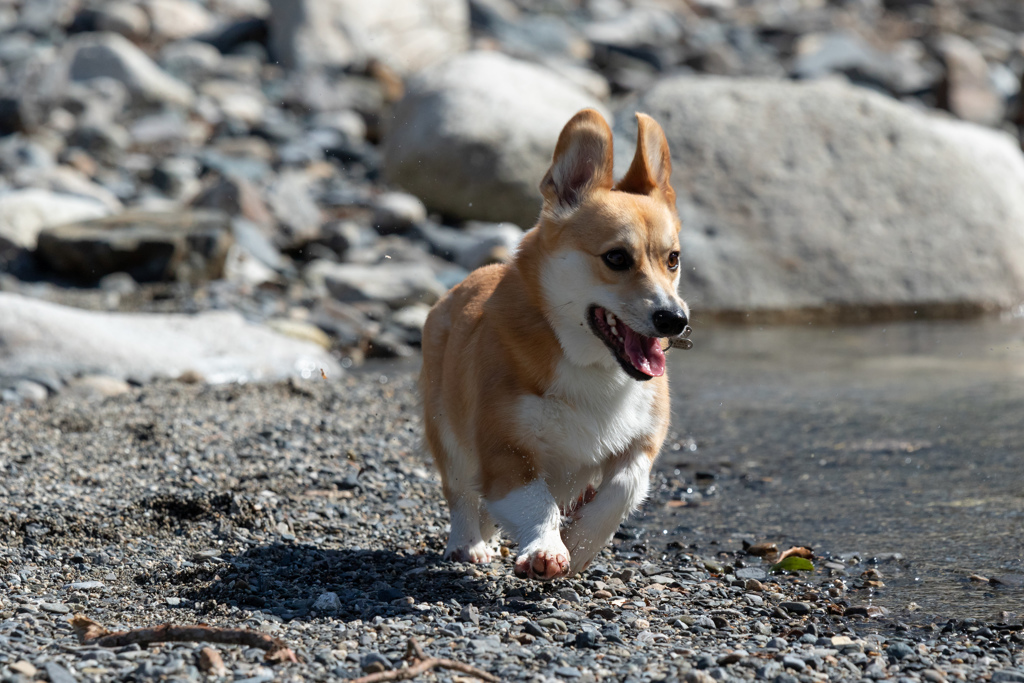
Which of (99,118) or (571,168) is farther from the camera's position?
(99,118)

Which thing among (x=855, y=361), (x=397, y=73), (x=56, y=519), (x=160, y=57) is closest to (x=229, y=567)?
(x=56, y=519)

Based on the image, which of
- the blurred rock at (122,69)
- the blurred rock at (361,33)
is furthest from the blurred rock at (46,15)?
the blurred rock at (361,33)

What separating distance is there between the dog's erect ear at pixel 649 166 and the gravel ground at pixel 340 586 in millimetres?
A: 1592

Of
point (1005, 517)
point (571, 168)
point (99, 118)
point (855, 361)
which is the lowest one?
point (99, 118)

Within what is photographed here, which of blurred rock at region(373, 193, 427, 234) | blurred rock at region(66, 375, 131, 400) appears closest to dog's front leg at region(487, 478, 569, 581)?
blurred rock at region(66, 375, 131, 400)

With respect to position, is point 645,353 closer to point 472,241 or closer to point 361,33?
point 472,241

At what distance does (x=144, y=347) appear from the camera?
8133 mm

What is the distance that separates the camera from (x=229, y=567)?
4402 mm

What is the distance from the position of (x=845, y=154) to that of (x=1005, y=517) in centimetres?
768

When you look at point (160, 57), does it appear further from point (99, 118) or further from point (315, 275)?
point (315, 275)

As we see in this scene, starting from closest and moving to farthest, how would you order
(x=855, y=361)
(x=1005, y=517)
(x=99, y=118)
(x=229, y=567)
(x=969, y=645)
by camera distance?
(x=969, y=645), (x=229, y=567), (x=1005, y=517), (x=855, y=361), (x=99, y=118)

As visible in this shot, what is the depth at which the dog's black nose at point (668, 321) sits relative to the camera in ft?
12.9

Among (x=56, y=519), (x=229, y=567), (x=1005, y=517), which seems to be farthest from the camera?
(x=1005, y=517)

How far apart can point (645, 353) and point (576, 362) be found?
0.26 meters
